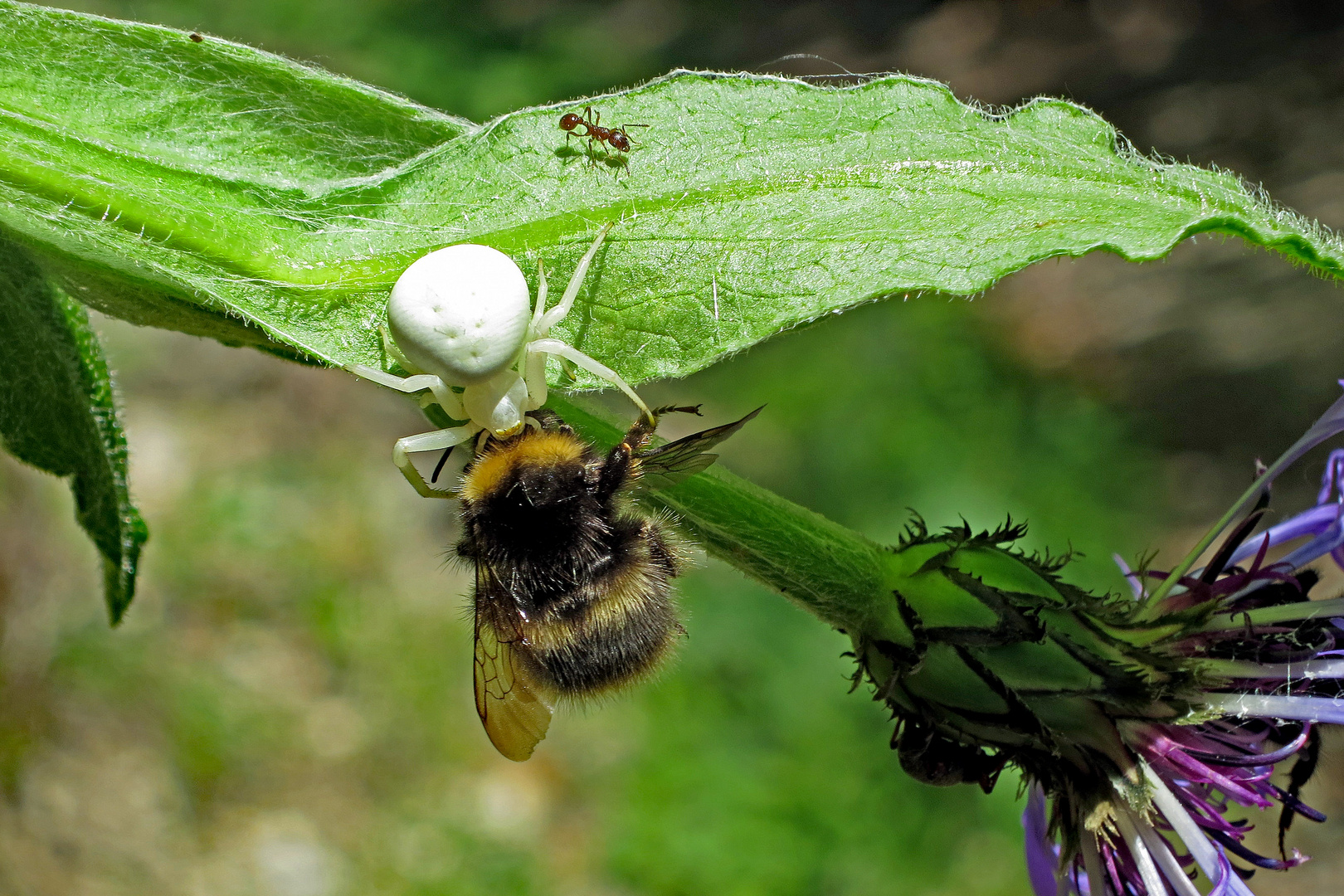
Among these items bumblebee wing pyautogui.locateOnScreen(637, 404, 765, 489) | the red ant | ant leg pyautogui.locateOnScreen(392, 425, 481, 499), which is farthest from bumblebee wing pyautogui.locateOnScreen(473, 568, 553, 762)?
the red ant

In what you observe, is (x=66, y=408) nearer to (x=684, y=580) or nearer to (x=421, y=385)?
(x=421, y=385)

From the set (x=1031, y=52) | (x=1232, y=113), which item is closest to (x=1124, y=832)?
(x=1232, y=113)

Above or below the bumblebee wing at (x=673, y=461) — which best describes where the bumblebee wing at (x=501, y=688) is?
below

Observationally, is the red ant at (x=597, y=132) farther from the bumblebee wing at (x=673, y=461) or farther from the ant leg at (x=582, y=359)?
the bumblebee wing at (x=673, y=461)

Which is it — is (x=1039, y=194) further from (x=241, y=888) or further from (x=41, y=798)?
(x=41, y=798)

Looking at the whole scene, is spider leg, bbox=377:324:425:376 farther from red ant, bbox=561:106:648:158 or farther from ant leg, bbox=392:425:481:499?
red ant, bbox=561:106:648:158

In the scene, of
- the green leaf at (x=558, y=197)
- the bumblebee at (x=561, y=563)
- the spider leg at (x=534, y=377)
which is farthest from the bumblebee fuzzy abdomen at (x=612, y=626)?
the green leaf at (x=558, y=197)
